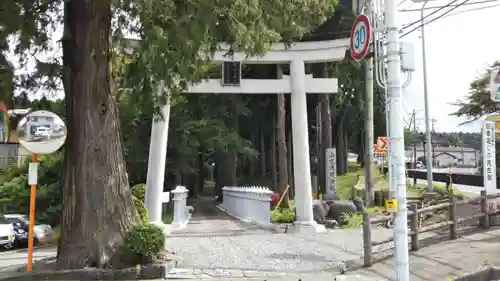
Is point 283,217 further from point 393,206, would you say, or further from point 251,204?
point 393,206

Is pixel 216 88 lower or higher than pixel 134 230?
higher

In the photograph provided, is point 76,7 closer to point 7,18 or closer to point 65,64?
point 65,64

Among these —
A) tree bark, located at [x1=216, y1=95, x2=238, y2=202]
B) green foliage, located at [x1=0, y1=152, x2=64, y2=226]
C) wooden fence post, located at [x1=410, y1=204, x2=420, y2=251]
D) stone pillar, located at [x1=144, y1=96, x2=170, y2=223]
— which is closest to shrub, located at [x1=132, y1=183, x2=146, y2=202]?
stone pillar, located at [x1=144, y1=96, x2=170, y2=223]

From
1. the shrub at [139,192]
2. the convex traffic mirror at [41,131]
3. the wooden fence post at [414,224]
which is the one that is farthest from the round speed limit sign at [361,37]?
the shrub at [139,192]

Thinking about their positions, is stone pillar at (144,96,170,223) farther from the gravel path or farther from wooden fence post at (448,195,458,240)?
wooden fence post at (448,195,458,240)

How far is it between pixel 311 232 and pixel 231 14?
822 centimetres

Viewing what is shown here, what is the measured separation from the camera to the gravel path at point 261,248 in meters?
9.80

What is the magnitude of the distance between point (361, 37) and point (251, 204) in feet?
39.0

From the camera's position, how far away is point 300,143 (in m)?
15.8

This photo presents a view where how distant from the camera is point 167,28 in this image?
9.10 meters

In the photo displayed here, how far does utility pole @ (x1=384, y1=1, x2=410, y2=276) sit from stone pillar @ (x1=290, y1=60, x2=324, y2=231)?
27.3 feet

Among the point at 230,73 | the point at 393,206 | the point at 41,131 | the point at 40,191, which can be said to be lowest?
the point at 40,191

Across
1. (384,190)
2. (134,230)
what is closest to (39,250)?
(134,230)

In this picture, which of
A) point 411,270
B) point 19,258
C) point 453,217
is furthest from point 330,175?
point 19,258
